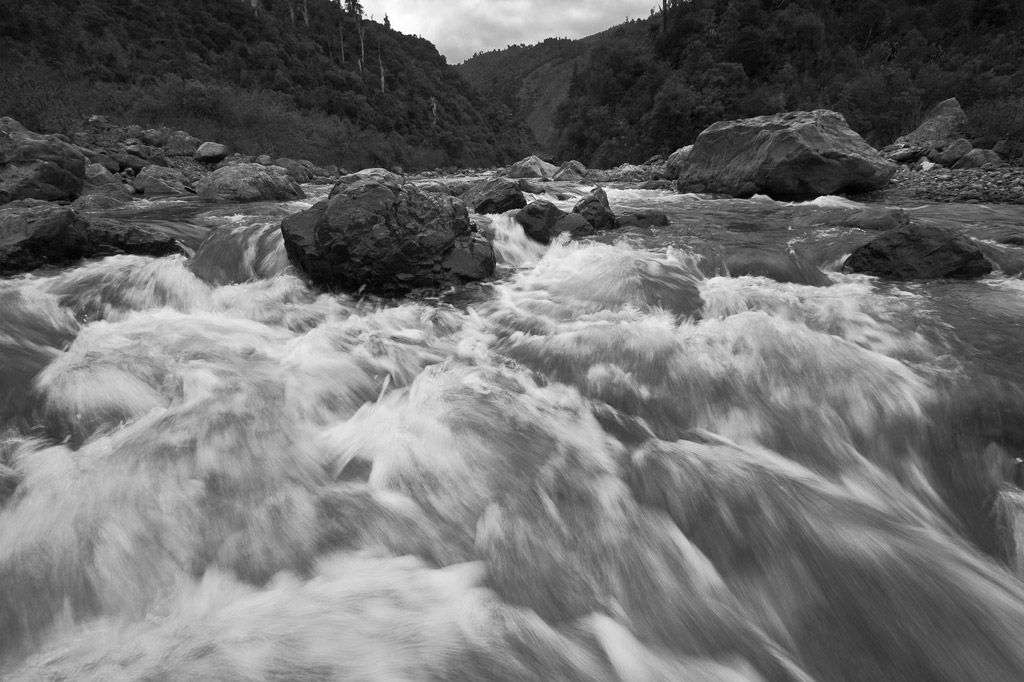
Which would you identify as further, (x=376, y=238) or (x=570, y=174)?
(x=570, y=174)

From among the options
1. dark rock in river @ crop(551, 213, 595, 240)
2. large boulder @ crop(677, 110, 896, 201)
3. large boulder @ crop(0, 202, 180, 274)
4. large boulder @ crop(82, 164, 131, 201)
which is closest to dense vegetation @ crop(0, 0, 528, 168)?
large boulder @ crop(82, 164, 131, 201)

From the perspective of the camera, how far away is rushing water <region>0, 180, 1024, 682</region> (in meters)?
1.95

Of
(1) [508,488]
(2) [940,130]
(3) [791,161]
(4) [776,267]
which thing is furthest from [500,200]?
(2) [940,130]

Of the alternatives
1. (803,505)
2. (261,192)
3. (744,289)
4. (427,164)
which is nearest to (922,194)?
(744,289)

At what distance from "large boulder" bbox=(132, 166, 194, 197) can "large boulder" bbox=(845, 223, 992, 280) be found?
37.3 ft

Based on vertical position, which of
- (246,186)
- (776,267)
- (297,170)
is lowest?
(776,267)

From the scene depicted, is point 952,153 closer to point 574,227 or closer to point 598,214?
point 598,214

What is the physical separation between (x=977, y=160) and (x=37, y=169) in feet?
61.5

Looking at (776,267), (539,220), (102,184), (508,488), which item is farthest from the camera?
(102,184)

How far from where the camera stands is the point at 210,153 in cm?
1485

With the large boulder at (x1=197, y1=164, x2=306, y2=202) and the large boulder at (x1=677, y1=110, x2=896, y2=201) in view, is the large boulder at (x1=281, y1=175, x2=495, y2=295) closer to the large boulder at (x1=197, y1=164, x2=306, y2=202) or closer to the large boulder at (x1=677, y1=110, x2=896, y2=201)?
the large boulder at (x1=197, y1=164, x2=306, y2=202)

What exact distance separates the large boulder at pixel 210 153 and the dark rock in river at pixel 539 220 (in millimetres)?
12305

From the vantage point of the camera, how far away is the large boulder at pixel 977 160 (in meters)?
11.6

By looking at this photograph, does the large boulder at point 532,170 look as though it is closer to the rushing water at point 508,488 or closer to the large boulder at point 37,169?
the large boulder at point 37,169
